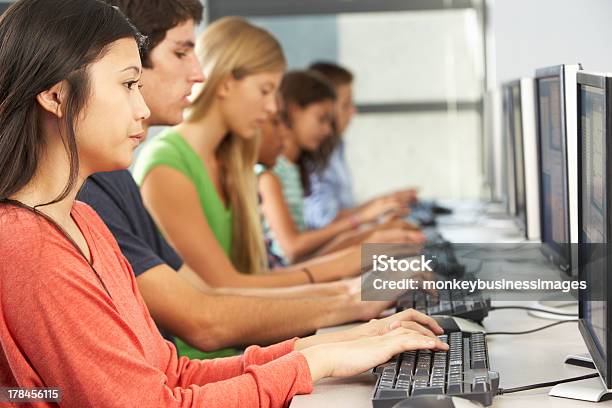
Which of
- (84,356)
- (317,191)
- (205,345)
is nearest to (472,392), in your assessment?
(84,356)

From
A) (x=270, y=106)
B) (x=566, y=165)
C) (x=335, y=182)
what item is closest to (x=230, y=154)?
(x=270, y=106)

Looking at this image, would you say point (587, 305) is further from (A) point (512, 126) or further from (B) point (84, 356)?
(A) point (512, 126)

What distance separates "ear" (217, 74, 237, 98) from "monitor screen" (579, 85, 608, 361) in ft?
4.09

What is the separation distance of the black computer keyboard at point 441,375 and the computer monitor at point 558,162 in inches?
13.3

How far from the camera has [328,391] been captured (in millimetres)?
1369

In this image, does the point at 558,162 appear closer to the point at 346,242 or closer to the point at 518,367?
the point at 518,367

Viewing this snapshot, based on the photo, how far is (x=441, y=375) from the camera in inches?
51.8

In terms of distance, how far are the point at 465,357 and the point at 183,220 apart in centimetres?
106

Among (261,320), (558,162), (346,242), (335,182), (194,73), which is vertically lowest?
(335,182)

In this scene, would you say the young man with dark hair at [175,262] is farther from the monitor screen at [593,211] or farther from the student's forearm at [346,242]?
the student's forearm at [346,242]

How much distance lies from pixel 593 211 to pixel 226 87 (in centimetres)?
139

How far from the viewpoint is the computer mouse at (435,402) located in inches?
46.4

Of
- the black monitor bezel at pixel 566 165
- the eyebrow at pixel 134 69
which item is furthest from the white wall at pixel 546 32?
the eyebrow at pixel 134 69

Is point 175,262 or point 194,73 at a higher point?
point 194,73
